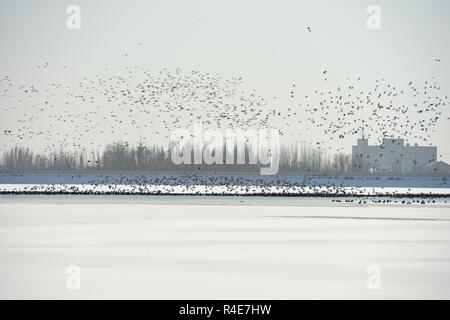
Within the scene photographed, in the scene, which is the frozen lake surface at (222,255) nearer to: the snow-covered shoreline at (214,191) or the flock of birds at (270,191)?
the flock of birds at (270,191)

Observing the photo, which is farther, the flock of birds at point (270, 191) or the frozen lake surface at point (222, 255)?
the flock of birds at point (270, 191)

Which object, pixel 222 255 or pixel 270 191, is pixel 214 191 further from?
pixel 222 255

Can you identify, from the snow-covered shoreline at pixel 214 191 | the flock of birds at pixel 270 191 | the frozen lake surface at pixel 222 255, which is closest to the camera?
the frozen lake surface at pixel 222 255

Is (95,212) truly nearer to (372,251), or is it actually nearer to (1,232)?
(1,232)

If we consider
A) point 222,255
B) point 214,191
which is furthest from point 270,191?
point 222,255

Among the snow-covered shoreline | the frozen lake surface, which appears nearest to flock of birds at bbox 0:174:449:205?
the snow-covered shoreline

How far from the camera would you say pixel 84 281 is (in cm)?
1622

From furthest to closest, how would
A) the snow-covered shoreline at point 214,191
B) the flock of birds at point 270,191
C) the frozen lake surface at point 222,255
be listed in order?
the snow-covered shoreline at point 214,191, the flock of birds at point 270,191, the frozen lake surface at point 222,255

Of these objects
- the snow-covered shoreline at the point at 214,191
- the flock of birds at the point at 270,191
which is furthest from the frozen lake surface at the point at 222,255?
the snow-covered shoreline at the point at 214,191

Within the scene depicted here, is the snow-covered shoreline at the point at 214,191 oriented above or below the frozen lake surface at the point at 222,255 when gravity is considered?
below

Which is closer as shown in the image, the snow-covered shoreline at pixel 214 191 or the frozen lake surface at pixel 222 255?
the frozen lake surface at pixel 222 255

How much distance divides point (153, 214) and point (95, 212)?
8.57ft

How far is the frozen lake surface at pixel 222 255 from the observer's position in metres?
15.6
